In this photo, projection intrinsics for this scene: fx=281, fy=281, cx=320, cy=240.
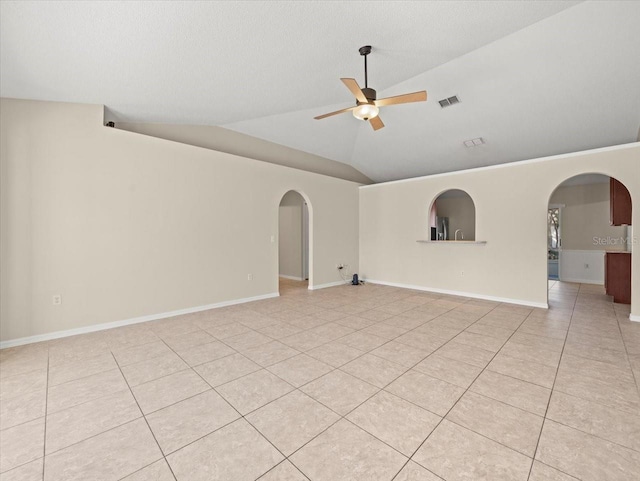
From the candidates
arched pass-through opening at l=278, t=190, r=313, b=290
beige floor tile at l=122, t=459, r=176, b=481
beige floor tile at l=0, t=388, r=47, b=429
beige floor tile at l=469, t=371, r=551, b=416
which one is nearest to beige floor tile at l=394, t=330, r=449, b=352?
beige floor tile at l=469, t=371, r=551, b=416

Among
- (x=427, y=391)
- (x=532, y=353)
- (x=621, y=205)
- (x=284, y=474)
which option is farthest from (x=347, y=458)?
(x=621, y=205)

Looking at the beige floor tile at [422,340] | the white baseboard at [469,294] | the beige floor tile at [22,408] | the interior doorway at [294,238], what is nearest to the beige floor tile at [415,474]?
the beige floor tile at [422,340]

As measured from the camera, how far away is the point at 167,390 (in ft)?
7.32

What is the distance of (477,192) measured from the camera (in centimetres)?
550

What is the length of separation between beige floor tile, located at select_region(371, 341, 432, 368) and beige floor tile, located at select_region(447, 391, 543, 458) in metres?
0.64

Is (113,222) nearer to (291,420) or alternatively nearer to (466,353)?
(291,420)

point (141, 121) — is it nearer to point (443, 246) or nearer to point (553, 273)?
point (443, 246)

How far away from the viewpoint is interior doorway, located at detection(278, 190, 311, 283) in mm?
7730

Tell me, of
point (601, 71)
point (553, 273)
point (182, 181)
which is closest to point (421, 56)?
point (601, 71)

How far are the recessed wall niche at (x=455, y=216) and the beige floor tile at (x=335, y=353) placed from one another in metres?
7.00

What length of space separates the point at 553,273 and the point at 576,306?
14.2 feet

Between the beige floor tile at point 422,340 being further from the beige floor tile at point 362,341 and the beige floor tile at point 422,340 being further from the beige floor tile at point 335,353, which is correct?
the beige floor tile at point 335,353

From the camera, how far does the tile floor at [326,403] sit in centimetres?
150

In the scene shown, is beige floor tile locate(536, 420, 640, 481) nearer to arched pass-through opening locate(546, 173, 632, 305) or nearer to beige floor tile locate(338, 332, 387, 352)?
beige floor tile locate(338, 332, 387, 352)
